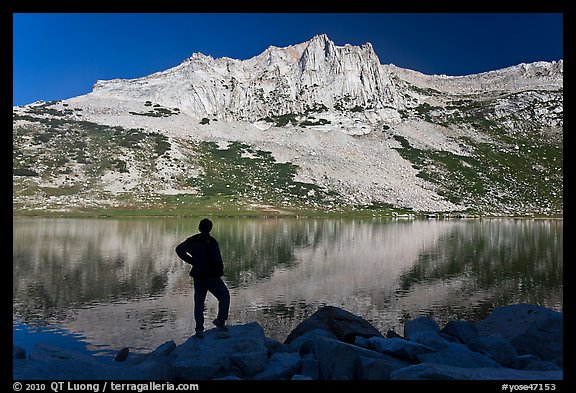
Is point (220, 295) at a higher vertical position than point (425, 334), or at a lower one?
higher

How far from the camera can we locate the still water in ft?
67.3

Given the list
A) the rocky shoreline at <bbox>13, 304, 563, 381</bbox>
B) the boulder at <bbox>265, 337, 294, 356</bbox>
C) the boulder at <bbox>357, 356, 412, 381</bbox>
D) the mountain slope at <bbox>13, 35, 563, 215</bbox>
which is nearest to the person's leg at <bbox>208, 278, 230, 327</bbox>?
the rocky shoreline at <bbox>13, 304, 563, 381</bbox>

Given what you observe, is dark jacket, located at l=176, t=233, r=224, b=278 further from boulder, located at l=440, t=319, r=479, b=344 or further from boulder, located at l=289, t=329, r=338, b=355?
boulder, located at l=440, t=319, r=479, b=344

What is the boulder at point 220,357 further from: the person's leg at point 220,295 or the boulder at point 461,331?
the boulder at point 461,331

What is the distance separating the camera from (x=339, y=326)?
625 inches

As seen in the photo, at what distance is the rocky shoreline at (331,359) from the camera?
10359 millimetres

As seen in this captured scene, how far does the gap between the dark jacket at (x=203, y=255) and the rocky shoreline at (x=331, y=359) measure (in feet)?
6.18

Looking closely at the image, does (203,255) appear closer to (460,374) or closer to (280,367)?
(280,367)

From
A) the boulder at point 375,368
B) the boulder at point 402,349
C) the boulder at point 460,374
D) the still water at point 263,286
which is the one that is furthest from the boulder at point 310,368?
the still water at point 263,286

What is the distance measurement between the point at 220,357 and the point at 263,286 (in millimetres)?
17972

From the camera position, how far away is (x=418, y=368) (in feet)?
33.8

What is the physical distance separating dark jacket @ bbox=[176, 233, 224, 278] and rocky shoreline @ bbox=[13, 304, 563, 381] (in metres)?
1.88

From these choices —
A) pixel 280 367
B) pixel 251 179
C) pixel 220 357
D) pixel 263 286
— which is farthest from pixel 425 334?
pixel 251 179
